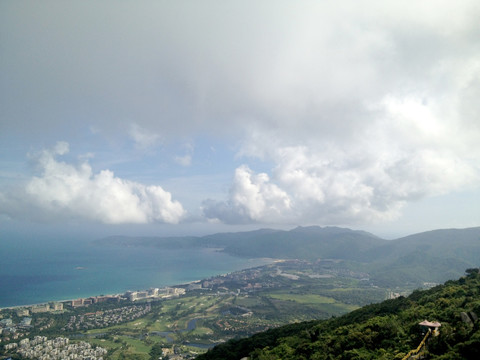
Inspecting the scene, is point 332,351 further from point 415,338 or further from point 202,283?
point 202,283

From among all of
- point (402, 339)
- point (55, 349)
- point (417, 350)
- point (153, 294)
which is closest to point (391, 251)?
point (153, 294)

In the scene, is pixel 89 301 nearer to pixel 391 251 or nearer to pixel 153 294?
pixel 153 294

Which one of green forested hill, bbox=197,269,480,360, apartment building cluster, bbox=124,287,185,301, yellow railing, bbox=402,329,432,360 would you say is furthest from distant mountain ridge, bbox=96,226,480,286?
yellow railing, bbox=402,329,432,360

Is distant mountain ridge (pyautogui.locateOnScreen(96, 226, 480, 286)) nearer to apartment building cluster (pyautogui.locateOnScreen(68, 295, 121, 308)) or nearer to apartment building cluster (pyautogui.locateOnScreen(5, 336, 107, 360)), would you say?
apartment building cluster (pyautogui.locateOnScreen(68, 295, 121, 308))

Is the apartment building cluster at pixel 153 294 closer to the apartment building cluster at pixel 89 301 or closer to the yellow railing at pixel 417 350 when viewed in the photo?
the apartment building cluster at pixel 89 301

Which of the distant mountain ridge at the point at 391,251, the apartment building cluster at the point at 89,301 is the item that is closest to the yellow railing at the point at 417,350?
the apartment building cluster at the point at 89,301

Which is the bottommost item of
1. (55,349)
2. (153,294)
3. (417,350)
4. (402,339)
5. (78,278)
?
(153,294)
